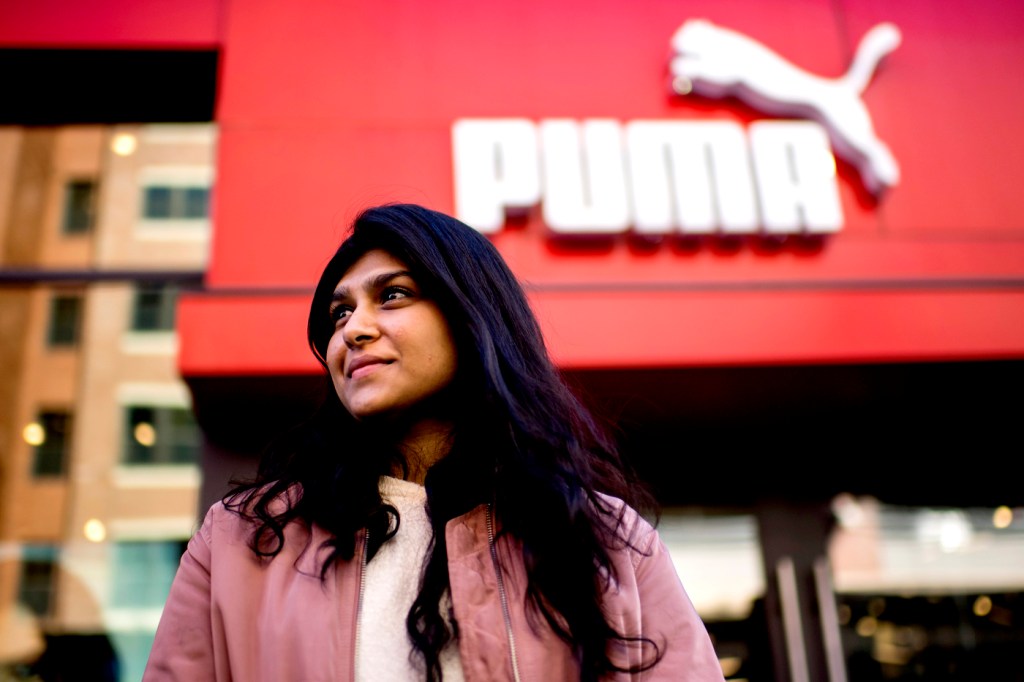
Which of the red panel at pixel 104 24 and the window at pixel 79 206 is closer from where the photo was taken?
the red panel at pixel 104 24

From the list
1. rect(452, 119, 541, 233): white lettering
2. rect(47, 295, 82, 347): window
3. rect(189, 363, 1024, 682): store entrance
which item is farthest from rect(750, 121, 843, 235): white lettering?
rect(47, 295, 82, 347): window

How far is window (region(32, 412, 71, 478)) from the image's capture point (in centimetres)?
454

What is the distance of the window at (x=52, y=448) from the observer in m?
4.54

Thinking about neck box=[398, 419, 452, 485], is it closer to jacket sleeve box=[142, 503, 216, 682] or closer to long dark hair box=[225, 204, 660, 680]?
long dark hair box=[225, 204, 660, 680]

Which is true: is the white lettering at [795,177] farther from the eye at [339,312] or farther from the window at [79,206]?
the window at [79,206]

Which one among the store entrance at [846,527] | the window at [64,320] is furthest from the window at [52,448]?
the store entrance at [846,527]

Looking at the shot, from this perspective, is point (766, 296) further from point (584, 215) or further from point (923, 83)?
point (923, 83)

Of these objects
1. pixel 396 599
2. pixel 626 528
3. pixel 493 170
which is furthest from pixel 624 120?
pixel 396 599

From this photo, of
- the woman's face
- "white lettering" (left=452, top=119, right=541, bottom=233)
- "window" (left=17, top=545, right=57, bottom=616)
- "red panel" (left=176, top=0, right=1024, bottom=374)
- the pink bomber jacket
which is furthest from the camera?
"window" (left=17, top=545, right=57, bottom=616)

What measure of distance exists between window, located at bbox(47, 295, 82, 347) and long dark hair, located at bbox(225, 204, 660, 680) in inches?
140

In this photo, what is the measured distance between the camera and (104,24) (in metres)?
4.52

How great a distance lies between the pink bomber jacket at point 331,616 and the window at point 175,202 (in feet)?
12.9

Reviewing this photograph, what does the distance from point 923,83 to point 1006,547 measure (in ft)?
8.62

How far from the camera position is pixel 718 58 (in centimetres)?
444
